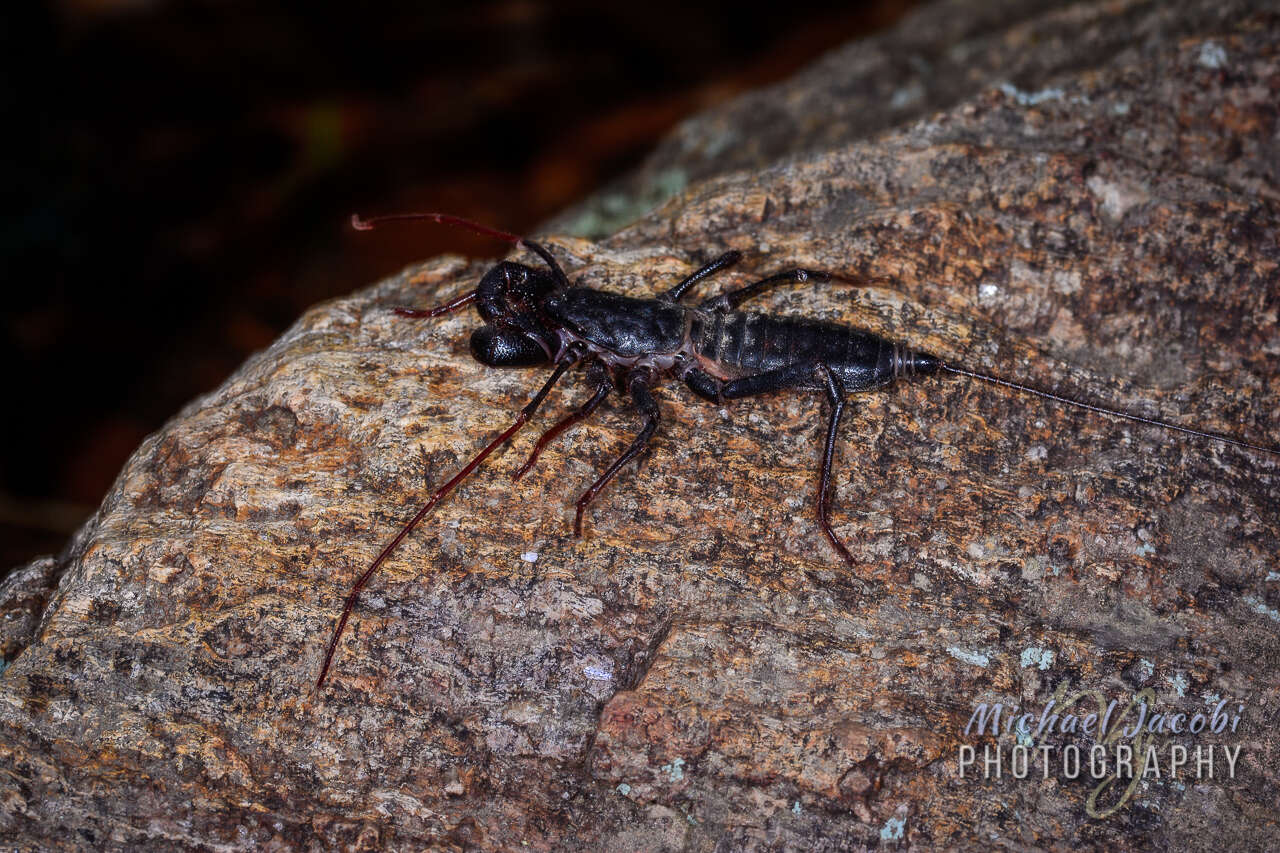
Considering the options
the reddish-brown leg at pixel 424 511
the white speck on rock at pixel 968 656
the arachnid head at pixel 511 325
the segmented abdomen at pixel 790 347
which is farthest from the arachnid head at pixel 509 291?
the white speck on rock at pixel 968 656

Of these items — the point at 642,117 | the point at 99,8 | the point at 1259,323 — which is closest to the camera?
the point at 1259,323

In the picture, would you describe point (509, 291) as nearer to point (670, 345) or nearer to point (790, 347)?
point (670, 345)

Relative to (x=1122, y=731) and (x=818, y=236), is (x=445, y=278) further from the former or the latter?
(x=1122, y=731)

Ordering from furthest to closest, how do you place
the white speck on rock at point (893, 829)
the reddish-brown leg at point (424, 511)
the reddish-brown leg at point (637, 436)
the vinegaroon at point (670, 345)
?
the vinegaroon at point (670, 345)
the reddish-brown leg at point (637, 436)
the reddish-brown leg at point (424, 511)
the white speck on rock at point (893, 829)

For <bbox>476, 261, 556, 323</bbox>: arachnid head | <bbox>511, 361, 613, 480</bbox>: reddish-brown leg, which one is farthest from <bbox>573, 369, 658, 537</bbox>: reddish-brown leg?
<bbox>476, 261, 556, 323</bbox>: arachnid head

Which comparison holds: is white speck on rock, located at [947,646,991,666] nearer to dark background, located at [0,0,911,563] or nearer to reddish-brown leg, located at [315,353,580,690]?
reddish-brown leg, located at [315,353,580,690]

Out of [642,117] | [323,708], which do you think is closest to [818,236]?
[323,708]

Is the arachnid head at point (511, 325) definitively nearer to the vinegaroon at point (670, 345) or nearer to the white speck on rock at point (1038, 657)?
the vinegaroon at point (670, 345)
